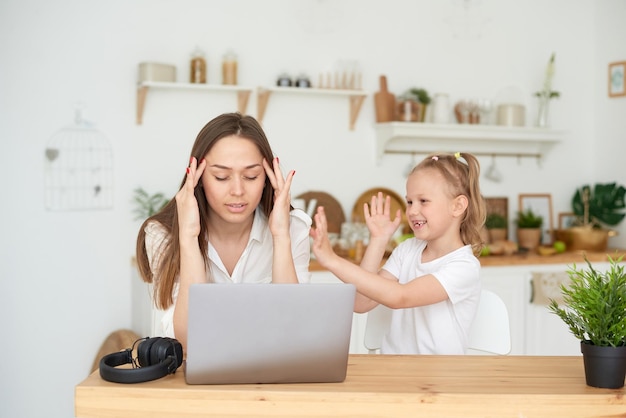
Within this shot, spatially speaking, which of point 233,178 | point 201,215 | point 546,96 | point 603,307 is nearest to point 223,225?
point 201,215

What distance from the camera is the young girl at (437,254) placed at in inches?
81.6

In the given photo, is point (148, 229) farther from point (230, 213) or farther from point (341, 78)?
point (341, 78)

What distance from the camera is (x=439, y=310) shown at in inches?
84.8

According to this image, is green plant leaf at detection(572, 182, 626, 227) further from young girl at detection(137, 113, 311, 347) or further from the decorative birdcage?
young girl at detection(137, 113, 311, 347)

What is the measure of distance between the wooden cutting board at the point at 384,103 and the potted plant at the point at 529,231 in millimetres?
994

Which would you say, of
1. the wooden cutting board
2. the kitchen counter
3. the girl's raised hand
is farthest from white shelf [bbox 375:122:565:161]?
the girl's raised hand

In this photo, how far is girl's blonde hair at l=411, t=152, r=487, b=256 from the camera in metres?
2.18

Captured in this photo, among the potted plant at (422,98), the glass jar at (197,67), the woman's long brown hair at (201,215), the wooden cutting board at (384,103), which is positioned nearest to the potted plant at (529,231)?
the potted plant at (422,98)

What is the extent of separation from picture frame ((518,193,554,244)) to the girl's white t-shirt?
2595 millimetres

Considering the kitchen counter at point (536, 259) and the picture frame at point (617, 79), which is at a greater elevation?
the picture frame at point (617, 79)

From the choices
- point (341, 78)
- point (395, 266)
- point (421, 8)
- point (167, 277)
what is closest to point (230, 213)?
point (167, 277)

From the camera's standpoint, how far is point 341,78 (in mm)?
4207

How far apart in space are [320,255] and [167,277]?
1.39ft

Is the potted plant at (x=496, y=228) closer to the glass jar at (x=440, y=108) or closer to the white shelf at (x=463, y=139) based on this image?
the white shelf at (x=463, y=139)
